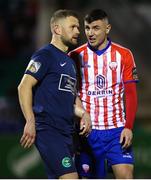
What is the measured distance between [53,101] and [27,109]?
331 millimetres

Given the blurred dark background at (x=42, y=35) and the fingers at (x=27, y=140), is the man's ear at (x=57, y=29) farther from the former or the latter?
the blurred dark background at (x=42, y=35)

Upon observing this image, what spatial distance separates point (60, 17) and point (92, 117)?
1192 mm

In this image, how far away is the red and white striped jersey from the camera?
23.2 feet

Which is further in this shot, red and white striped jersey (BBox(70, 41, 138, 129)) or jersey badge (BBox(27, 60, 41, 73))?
red and white striped jersey (BBox(70, 41, 138, 129))

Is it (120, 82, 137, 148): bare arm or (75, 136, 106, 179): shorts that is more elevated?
(120, 82, 137, 148): bare arm

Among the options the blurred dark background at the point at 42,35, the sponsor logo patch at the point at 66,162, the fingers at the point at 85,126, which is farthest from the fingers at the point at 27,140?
the blurred dark background at the point at 42,35

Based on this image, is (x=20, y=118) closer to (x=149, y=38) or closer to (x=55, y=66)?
(x=149, y=38)

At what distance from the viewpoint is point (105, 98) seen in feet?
23.3

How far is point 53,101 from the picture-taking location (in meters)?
6.32

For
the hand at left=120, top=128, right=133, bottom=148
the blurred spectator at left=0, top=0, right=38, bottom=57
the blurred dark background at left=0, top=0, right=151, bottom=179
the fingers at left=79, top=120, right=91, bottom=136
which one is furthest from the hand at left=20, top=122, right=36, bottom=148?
the blurred spectator at left=0, top=0, right=38, bottom=57

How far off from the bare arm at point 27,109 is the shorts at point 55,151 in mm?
266

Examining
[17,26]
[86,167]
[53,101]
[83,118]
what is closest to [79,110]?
[83,118]

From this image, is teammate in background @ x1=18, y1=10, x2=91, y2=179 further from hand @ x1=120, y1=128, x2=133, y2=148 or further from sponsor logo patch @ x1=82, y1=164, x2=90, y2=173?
sponsor logo patch @ x1=82, y1=164, x2=90, y2=173

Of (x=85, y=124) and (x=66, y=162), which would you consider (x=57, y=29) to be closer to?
(x=85, y=124)
